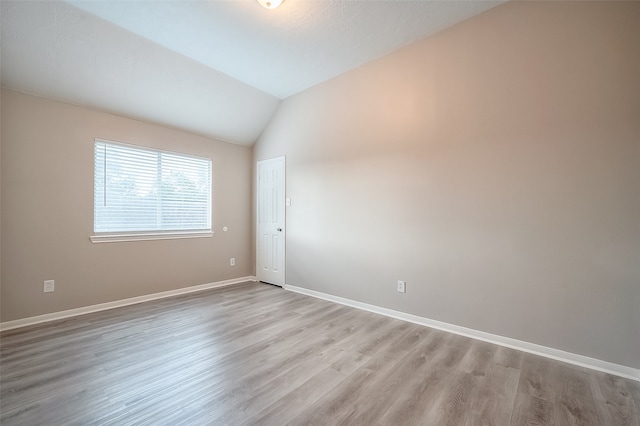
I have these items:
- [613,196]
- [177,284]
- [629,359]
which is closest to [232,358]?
[177,284]

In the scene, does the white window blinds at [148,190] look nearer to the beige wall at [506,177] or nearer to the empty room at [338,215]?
the empty room at [338,215]

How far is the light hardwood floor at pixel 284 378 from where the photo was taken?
1.60 m

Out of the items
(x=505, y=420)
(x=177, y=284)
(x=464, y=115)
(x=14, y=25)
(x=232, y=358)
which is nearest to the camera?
(x=505, y=420)

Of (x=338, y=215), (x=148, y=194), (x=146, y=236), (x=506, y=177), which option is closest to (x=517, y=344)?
(x=506, y=177)

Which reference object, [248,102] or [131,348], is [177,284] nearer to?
[131,348]

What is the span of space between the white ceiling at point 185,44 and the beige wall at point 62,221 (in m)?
0.26

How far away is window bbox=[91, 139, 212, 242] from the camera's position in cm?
344

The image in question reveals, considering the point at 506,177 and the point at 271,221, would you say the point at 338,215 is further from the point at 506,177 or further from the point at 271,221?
the point at 506,177

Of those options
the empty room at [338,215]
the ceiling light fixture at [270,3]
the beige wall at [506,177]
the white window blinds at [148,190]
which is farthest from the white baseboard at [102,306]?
the ceiling light fixture at [270,3]

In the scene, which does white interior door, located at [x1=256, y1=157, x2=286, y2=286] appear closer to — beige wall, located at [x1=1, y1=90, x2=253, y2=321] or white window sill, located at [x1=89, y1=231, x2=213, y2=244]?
white window sill, located at [x1=89, y1=231, x2=213, y2=244]

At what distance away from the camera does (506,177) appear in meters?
2.50

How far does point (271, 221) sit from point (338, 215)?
149 cm

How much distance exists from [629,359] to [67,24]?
5603 millimetres

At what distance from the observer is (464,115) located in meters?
2.72
